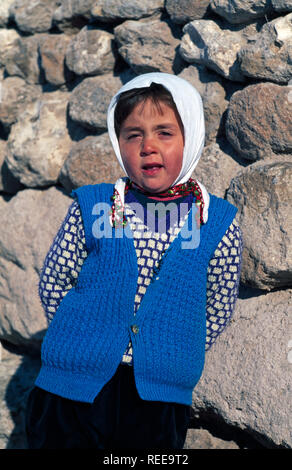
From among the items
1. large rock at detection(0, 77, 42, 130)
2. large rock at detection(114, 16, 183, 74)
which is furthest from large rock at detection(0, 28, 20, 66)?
large rock at detection(114, 16, 183, 74)

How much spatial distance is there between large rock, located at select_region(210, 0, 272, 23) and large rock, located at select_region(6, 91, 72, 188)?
0.98 m

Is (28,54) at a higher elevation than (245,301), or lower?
higher

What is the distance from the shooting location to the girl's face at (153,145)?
1675 mm

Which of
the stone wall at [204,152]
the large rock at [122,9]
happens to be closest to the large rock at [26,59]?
the stone wall at [204,152]

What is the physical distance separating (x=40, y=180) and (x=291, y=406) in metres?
1.61

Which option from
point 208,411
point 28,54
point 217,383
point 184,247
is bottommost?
point 208,411

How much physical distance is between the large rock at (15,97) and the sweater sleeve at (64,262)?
138cm

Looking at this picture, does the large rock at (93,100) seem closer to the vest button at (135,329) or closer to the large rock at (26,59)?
the large rock at (26,59)

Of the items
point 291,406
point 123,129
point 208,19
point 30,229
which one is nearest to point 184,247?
point 123,129

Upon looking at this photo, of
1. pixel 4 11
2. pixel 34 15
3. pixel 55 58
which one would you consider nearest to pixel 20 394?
pixel 55 58

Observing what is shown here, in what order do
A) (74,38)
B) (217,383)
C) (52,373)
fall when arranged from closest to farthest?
1. (52,373)
2. (217,383)
3. (74,38)

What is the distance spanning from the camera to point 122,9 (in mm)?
2525
